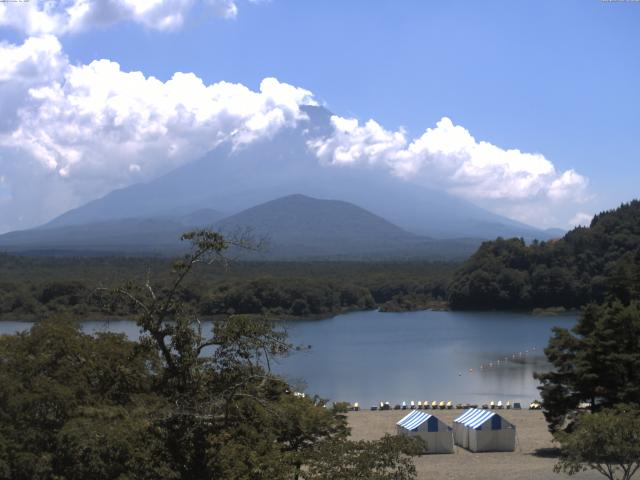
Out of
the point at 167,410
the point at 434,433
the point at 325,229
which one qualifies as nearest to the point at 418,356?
the point at 434,433

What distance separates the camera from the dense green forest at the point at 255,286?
47.9 metres

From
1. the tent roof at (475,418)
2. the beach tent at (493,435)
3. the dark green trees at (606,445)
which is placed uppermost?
Result: the dark green trees at (606,445)

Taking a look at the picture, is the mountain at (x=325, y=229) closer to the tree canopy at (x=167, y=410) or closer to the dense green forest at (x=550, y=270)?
the dense green forest at (x=550, y=270)

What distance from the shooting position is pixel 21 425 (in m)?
8.34

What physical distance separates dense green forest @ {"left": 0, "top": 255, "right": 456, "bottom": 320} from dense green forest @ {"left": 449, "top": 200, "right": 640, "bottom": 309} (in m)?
4.05

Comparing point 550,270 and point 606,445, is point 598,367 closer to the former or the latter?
point 606,445

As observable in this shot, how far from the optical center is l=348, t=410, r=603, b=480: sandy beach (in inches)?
547

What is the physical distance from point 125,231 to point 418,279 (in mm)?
142307

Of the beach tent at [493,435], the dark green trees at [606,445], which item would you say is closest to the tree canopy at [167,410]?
the dark green trees at [606,445]

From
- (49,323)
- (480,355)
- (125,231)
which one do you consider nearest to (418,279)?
(480,355)

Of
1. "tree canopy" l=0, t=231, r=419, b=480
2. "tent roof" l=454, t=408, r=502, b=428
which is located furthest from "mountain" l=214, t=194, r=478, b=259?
"tree canopy" l=0, t=231, r=419, b=480

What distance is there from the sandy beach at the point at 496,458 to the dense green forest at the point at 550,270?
116 ft

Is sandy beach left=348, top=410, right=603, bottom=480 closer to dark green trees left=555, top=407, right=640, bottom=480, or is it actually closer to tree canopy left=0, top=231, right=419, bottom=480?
dark green trees left=555, top=407, right=640, bottom=480

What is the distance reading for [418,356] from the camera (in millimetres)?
34938
